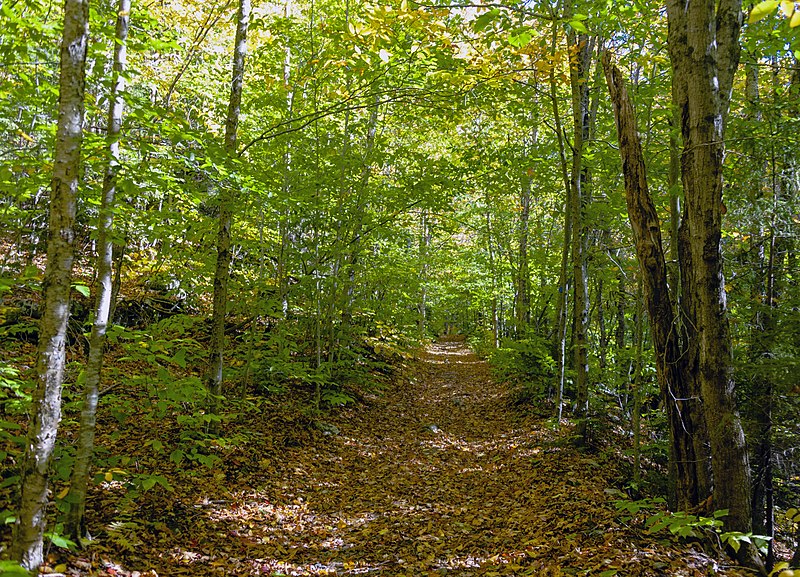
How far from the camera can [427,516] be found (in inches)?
226

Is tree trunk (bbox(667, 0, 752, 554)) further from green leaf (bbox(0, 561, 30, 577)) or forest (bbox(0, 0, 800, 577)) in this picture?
green leaf (bbox(0, 561, 30, 577))

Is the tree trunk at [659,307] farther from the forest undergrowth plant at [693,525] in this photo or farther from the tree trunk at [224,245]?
the tree trunk at [224,245]

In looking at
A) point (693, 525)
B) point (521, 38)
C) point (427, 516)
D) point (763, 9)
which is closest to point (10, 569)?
point (763, 9)

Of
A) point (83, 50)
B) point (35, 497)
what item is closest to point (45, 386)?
point (35, 497)

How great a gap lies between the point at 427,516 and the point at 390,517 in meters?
0.43

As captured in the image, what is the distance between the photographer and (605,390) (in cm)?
995

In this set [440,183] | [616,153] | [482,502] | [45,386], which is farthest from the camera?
[440,183]

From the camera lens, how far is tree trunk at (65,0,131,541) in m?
3.81

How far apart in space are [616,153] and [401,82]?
3793 millimetres

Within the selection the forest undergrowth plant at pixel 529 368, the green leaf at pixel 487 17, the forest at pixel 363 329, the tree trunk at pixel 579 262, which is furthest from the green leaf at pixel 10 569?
the forest undergrowth plant at pixel 529 368

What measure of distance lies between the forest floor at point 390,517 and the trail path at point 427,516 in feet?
0.06

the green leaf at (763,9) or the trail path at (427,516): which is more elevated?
the green leaf at (763,9)

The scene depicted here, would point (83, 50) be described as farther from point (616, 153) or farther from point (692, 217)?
point (616, 153)

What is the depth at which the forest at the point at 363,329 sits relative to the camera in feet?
12.3
